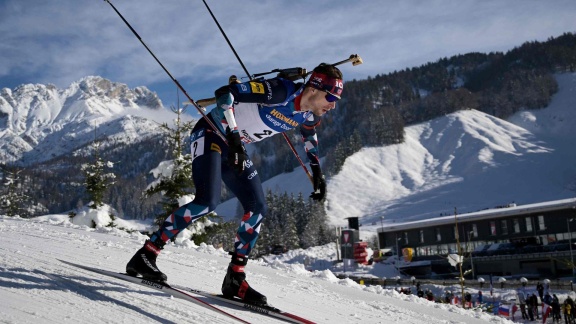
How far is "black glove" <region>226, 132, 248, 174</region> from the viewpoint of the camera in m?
4.60

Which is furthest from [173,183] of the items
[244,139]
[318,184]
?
[244,139]

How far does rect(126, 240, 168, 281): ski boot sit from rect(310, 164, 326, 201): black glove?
193 cm

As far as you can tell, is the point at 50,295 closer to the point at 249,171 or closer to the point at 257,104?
A: the point at 249,171

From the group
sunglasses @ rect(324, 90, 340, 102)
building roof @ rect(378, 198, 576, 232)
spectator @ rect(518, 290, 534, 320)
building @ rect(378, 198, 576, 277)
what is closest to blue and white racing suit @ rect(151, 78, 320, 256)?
sunglasses @ rect(324, 90, 340, 102)

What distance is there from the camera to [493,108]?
186250 millimetres

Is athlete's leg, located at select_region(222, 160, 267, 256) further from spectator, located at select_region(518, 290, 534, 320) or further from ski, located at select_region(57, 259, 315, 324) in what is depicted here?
spectator, located at select_region(518, 290, 534, 320)

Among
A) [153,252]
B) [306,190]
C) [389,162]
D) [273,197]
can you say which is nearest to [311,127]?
[153,252]

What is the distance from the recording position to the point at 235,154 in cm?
464

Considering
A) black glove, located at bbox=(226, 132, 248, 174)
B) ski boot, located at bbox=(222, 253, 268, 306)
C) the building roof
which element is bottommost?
ski boot, located at bbox=(222, 253, 268, 306)

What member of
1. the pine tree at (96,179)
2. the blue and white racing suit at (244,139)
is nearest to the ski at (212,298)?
the blue and white racing suit at (244,139)

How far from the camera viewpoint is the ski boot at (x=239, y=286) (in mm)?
5031

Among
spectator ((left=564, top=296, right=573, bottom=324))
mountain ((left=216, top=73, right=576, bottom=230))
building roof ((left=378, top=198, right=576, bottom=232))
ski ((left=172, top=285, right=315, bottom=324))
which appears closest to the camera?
ski ((left=172, top=285, right=315, bottom=324))

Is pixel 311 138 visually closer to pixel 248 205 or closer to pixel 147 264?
pixel 248 205

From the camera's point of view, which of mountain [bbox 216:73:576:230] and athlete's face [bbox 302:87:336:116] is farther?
mountain [bbox 216:73:576:230]
